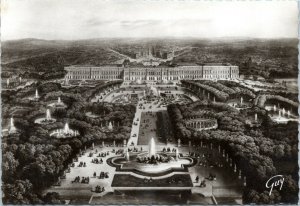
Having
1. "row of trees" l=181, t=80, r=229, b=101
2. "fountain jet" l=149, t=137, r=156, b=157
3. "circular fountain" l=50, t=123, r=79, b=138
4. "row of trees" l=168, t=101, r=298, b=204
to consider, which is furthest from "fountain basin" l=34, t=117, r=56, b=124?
"row of trees" l=181, t=80, r=229, b=101

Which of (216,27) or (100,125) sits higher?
(216,27)

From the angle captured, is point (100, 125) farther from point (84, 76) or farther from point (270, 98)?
point (270, 98)

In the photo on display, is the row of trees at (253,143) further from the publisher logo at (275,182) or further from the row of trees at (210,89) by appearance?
the row of trees at (210,89)

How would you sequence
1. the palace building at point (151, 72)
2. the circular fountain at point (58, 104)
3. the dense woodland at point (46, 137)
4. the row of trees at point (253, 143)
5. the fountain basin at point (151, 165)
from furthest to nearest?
the palace building at point (151, 72) < the circular fountain at point (58, 104) < the fountain basin at point (151, 165) < the dense woodland at point (46, 137) < the row of trees at point (253, 143)

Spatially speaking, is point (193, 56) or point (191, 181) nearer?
point (191, 181)

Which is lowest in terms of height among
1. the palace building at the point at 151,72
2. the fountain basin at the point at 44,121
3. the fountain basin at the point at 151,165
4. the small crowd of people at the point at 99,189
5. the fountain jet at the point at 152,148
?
the small crowd of people at the point at 99,189

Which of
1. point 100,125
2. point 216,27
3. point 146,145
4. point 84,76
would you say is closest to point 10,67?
point 84,76

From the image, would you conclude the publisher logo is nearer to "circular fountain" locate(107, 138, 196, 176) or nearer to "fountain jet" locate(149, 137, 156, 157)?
"circular fountain" locate(107, 138, 196, 176)

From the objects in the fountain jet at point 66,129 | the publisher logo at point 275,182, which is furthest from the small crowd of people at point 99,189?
the publisher logo at point 275,182
